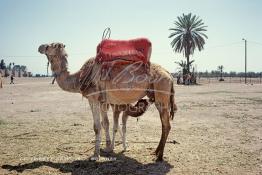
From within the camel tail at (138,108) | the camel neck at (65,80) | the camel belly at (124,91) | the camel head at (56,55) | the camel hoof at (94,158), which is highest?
the camel head at (56,55)

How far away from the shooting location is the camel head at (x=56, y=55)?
26.7ft

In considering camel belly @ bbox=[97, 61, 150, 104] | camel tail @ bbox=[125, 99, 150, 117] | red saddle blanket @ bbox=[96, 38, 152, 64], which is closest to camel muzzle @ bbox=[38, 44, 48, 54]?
red saddle blanket @ bbox=[96, 38, 152, 64]

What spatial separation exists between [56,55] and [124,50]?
1.53 m

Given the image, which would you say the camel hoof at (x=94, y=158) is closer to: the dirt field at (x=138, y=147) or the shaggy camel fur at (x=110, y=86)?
the shaggy camel fur at (x=110, y=86)

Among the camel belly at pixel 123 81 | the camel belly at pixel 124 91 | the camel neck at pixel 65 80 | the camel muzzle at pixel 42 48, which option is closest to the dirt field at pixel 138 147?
the camel belly at pixel 124 91

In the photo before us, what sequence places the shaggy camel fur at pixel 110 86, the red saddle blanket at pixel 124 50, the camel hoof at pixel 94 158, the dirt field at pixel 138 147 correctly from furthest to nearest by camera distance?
the red saddle blanket at pixel 124 50
the shaggy camel fur at pixel 110 86
the camel hoof at pixel 94 158
the dirt field at pixel 138 147

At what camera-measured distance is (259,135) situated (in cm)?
1056

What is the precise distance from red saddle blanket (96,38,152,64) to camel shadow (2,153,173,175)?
7.25 ft

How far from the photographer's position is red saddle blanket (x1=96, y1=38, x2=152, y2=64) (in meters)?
8.26

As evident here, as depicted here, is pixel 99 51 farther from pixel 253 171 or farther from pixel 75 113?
pixel 75 113

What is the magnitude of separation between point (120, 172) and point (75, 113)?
31.2 ft

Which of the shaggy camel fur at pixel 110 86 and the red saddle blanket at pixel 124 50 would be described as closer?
the shaggy camel fur at pixel 110 86

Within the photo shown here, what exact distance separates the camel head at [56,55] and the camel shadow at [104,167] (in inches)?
79.9

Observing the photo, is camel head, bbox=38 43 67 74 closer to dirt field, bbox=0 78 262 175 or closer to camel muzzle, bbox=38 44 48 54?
camel muzzle, bbox=38 44 48 54
